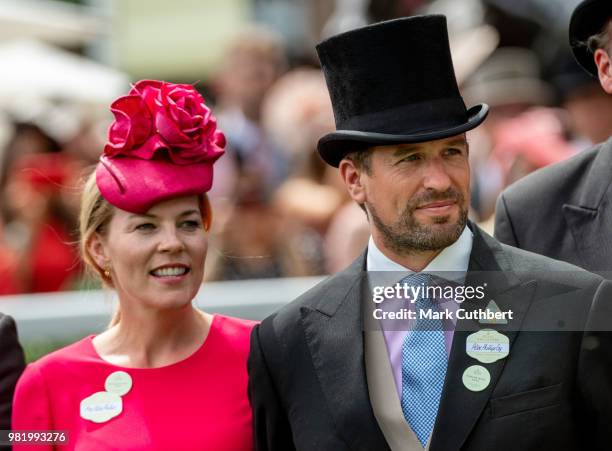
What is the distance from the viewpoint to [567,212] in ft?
14.9

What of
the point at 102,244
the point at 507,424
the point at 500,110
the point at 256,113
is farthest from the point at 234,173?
the point at 507,424

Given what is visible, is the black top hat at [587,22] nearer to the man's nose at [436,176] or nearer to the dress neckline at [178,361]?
the man's nose at [436,176]

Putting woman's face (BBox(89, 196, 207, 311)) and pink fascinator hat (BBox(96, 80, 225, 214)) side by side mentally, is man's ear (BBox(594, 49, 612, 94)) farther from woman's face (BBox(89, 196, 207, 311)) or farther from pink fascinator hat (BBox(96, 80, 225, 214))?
woman's face (BBox(89, 196, 207, 311))

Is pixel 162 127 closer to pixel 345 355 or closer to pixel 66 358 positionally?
pixel 66 358

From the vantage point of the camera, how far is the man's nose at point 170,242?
4598mm

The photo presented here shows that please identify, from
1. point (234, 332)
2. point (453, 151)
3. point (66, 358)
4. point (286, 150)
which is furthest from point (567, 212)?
point (286, 150)

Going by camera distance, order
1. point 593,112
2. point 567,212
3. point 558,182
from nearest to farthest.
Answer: point 567,212
point 558,182
point 593,112

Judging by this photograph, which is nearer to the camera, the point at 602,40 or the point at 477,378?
the point at 477,378

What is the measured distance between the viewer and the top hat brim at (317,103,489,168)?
4031 mm

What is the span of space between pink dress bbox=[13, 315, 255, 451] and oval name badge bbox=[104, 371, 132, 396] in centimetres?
2

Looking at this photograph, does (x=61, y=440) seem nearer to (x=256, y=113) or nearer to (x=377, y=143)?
(x=377, y=143)

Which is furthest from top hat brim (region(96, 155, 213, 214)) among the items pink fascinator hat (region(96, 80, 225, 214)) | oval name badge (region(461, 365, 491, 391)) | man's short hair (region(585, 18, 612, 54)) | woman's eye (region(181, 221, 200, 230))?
man's short hair (region(585, 18, 612, 54))

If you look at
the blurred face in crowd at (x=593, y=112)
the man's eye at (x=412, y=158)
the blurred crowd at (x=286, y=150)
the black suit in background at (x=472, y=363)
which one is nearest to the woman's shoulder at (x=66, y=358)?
the black suit in background at (x=472, y=363)

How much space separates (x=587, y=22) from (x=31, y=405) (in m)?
2.27
